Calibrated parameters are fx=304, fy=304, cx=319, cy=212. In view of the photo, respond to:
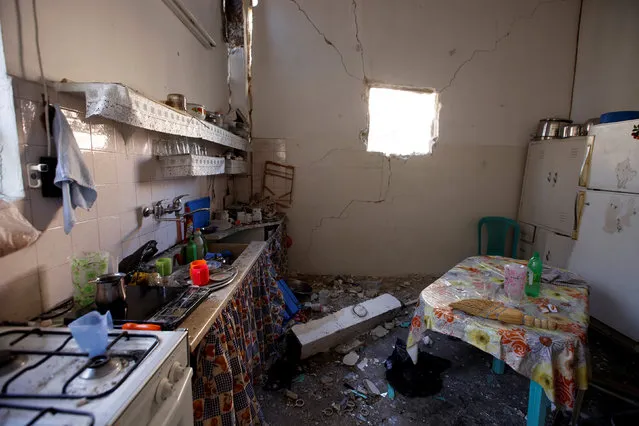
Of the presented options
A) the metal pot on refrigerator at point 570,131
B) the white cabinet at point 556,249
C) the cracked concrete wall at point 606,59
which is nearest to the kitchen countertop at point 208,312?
the white cabinet at point 556,249

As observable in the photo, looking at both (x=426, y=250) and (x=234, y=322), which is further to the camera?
(x=426, y=250)

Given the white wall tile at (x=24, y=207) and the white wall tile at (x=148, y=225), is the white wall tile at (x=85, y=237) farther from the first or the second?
the white wall tile at (x=148, y=225)

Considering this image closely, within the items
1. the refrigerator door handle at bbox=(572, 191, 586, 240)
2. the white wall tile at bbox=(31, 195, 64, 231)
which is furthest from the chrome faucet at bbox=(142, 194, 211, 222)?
the refrigerator door handle at bbox=(572, 191, 586, 240)

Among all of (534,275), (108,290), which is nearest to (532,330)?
(534,275)

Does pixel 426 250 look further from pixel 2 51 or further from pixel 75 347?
pixel 2 51

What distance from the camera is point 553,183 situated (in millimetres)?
3096

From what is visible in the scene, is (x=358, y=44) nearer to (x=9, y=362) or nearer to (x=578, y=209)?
(x=578, y=209)

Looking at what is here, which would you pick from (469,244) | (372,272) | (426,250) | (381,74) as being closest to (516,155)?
(469,244)

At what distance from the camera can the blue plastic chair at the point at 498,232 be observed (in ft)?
11.4

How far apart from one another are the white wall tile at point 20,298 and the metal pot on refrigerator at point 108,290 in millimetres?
188

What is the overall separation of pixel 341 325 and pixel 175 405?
169 centimetres

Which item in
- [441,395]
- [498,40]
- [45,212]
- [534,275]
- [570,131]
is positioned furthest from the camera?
[498,40]

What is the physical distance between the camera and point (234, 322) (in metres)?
1.45

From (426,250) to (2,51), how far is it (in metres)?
3.69
